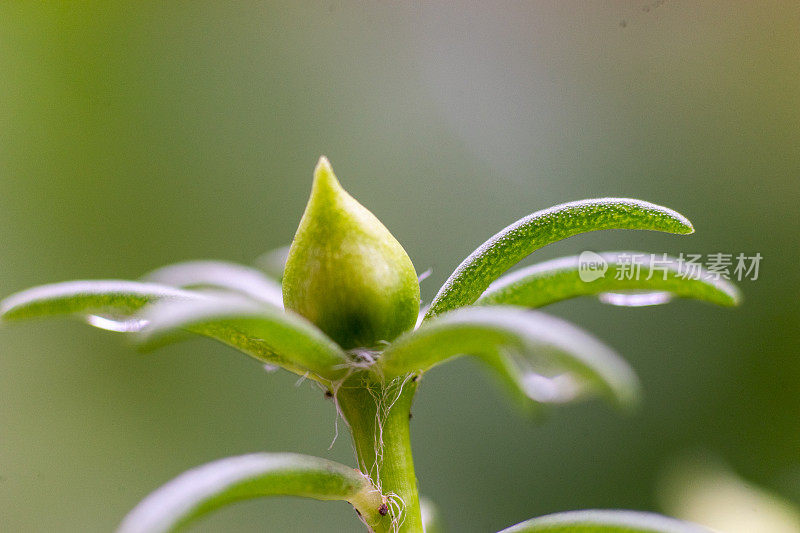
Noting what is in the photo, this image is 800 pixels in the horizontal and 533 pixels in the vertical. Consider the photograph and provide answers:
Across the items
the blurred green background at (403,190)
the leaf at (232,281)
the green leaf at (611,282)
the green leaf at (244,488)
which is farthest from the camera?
the blurred green background at (403,190)

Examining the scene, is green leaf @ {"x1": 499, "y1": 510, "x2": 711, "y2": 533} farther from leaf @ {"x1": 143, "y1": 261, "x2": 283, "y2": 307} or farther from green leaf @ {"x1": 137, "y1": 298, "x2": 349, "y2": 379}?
leaf @ {"x1": 143, "y1": 261, "x2": 283, "y2": 307}

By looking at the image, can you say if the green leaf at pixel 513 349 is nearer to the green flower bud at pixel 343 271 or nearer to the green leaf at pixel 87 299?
the green flower bud at pixel 343 271

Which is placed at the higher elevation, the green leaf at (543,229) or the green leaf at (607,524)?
the green leaf at (543,229)

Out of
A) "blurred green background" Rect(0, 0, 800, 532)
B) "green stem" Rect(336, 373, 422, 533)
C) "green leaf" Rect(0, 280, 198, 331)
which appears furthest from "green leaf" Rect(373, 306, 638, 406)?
"blurred green background" Rect(0, 0, 800, 532)

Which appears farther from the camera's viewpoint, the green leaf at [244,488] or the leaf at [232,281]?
the leaf at [232,281]

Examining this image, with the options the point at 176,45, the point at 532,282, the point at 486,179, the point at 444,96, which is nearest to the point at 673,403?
the point at 486,179

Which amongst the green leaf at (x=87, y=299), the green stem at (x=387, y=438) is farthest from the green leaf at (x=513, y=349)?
the green leaf at (x=87, y=299)
